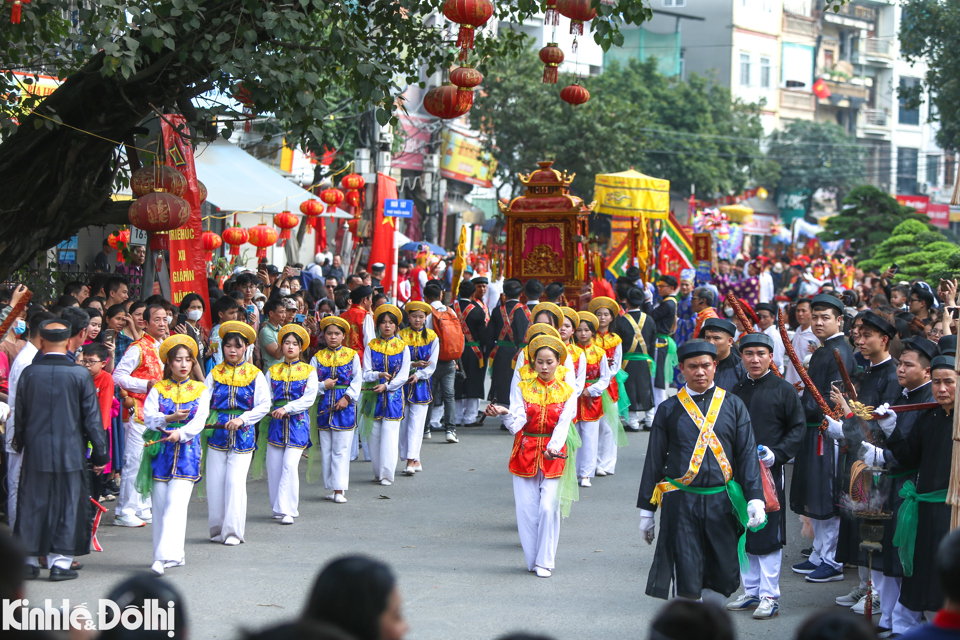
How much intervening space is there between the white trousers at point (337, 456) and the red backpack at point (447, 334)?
2.80 meters

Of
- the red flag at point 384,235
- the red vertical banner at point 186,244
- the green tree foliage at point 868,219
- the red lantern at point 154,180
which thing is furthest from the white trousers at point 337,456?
the green tree foliage at point 868,219

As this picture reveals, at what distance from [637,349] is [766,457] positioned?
22.6 feet

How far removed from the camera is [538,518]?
24.3 feet

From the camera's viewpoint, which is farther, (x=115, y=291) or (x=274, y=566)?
(x=115, y=291)

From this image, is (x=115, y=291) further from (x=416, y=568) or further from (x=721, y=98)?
(x=721, y=98)

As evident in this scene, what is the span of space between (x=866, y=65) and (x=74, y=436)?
57781 mm

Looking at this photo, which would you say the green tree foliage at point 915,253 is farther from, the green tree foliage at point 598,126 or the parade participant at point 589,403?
the green tree foliage at point 598,126

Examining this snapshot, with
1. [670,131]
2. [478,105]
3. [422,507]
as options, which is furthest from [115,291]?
[670,131]

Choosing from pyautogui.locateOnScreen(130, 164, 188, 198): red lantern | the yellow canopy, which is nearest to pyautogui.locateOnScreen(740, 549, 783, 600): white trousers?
pyautogui.locateOnScreen(130, 164, 188, 198): red lantern

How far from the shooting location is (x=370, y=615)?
258 centimetres

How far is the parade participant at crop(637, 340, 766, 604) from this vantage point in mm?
5762

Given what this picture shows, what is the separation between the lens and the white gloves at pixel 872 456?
5.80 m

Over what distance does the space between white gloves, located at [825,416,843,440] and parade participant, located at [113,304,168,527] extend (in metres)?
5.15

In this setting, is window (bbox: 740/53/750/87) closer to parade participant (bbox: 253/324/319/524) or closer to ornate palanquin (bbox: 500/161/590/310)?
ornate palanquin (bbox: 500/161/590/310)
